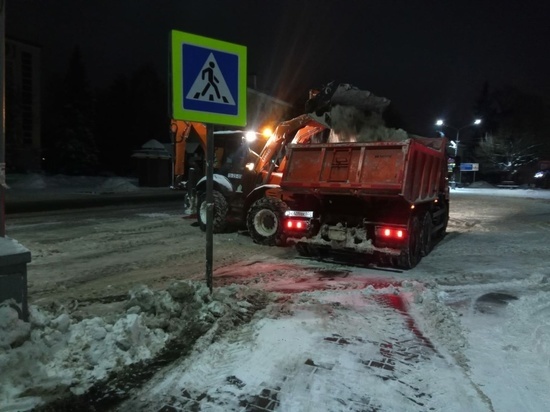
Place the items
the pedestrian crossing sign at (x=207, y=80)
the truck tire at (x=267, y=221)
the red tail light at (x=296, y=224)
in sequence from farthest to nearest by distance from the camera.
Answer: the truck tire at (x=267, y=221)
the red tail light at (x=296, y=224)
the pedestrian crossing sign at (x=207, y=80)

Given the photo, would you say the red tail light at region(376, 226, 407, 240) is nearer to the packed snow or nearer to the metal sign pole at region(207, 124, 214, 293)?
the packed snow

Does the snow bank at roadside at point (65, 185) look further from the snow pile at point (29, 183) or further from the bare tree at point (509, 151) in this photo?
the bare tree at point (509, 151)

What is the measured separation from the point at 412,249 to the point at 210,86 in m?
5.07

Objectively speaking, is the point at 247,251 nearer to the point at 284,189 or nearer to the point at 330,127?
the point at 284,189

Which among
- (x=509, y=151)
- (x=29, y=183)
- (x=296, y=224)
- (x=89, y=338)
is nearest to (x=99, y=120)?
(x=29, y=183)

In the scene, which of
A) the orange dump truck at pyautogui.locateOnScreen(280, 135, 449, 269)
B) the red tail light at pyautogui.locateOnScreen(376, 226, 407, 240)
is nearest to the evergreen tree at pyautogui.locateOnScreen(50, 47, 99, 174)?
the orange dump truck at pyautogui.locateOnScreen(280, 135, 449, 269)

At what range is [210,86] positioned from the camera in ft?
18.2

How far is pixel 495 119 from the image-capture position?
76.3 meters

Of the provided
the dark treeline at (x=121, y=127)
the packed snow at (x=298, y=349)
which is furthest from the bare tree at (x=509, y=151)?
the packed snow at (x=298, y=349)

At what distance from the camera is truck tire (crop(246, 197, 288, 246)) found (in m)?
10.6

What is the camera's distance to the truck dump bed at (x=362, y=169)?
8.09m

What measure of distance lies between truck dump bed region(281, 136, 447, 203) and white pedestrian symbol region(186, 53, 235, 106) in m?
3.47

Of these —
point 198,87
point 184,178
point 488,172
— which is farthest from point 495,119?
point 198,87

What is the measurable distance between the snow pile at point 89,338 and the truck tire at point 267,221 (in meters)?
4.93
